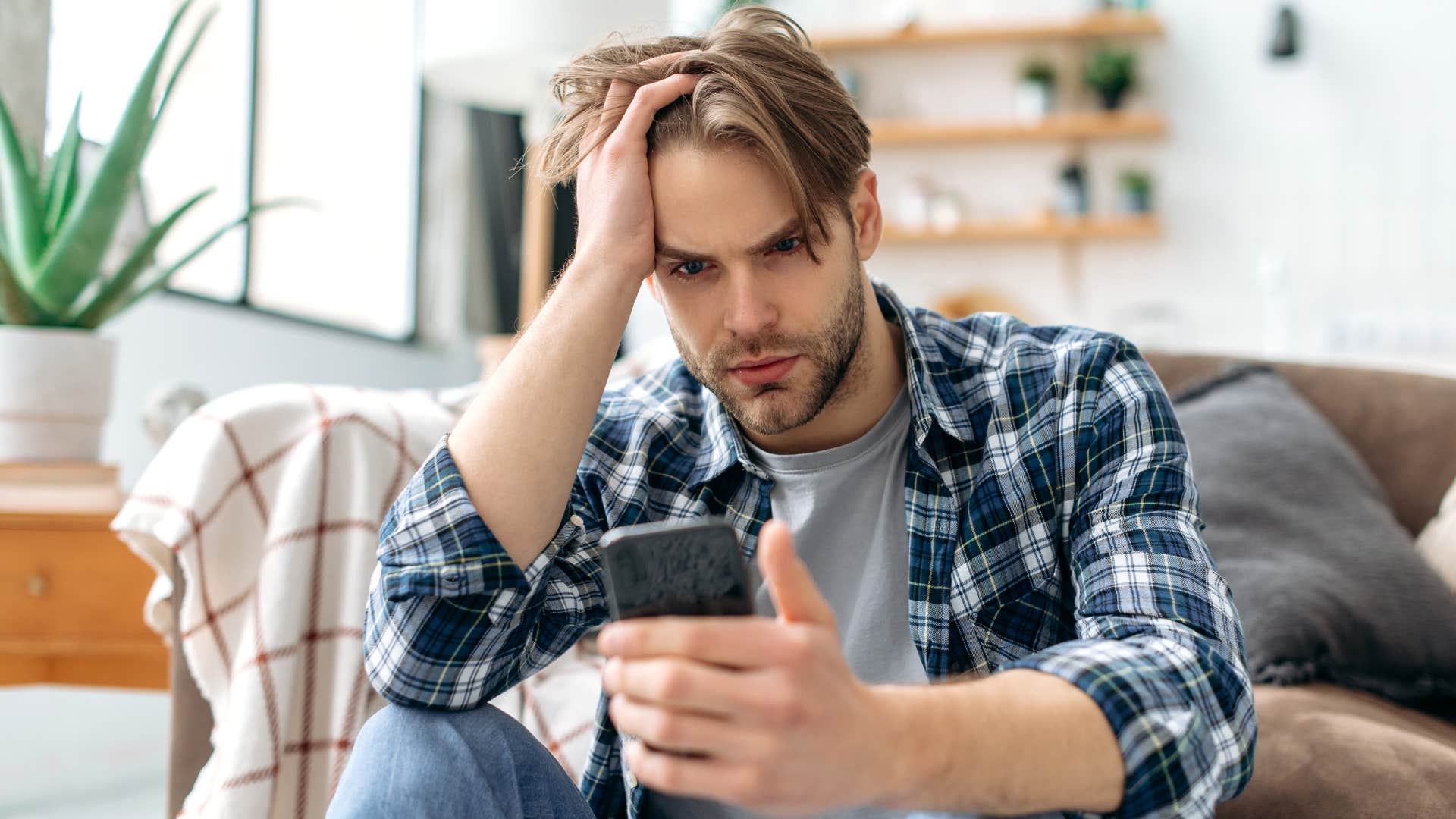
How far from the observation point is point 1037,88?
3639mm

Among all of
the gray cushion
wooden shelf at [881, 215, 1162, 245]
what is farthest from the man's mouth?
wooden shelf at [881, 215, 1162, 245]

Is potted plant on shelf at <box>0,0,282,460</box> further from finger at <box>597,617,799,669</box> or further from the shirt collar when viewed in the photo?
finger at <box>597,617,799,669</box>

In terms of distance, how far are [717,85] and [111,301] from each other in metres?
1.06

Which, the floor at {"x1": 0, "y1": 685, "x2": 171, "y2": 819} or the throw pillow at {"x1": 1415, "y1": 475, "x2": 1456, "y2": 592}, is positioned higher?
the throw pillow at {"x1": 1415, "y1": 475, "x2": 1456, "y2": 592}

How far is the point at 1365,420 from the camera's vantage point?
5.02 feet

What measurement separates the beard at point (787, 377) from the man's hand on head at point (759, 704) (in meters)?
0.40

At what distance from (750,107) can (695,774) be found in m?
0.58

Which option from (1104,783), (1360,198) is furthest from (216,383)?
(1360,198)

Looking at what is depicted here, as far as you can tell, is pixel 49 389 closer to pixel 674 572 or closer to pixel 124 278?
pixel 124 278

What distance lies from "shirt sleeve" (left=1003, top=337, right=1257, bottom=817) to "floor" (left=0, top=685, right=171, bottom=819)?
A: 1.82 meters

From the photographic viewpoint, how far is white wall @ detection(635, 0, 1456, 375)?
3.37m

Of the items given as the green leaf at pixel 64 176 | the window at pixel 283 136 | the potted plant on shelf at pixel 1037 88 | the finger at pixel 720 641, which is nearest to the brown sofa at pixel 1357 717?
the finger at pixel 720 641

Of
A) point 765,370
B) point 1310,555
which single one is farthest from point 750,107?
point 1310,555

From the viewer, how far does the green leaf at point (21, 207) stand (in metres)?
1.49
